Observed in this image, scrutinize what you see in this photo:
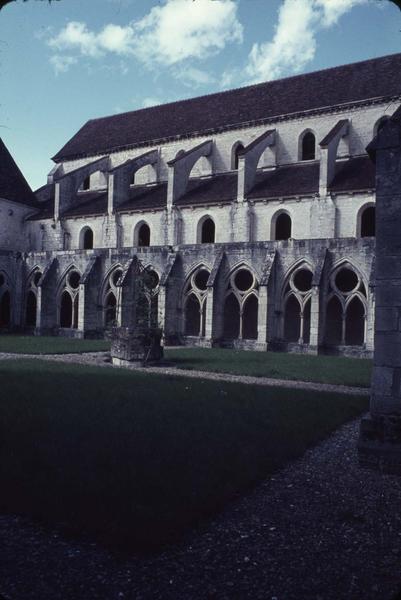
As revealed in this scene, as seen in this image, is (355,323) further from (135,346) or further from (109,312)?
(135,346)

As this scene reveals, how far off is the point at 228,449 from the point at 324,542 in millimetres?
2148

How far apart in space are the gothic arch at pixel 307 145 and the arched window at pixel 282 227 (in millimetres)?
4057

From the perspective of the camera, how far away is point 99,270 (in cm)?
2406

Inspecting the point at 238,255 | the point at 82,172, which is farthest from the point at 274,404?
the point at 82,172

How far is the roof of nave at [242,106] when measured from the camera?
83.5 ft

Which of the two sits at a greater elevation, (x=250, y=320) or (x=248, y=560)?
(x=250, y=320)

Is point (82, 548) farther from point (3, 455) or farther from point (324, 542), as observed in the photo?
point (3, 455)

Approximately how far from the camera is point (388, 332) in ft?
17.9

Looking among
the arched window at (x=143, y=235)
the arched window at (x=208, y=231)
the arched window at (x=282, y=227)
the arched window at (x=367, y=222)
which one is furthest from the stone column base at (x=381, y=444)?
the arched window at (x=143, y=235)

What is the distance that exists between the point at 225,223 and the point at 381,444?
20659 millimetres

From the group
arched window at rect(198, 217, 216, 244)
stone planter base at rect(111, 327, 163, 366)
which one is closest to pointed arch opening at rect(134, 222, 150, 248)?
arched window at rect(198, 217, 216, 244)

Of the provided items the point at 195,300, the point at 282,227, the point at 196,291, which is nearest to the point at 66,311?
the point at 195,300

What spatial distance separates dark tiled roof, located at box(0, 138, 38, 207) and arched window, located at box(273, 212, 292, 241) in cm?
1759

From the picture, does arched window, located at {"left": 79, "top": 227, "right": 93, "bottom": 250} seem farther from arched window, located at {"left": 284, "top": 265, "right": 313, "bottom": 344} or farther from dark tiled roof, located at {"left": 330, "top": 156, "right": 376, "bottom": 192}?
dark tiled roof, located at {"left": 330, "top": 156, "right": 376, "bottom": 192}
